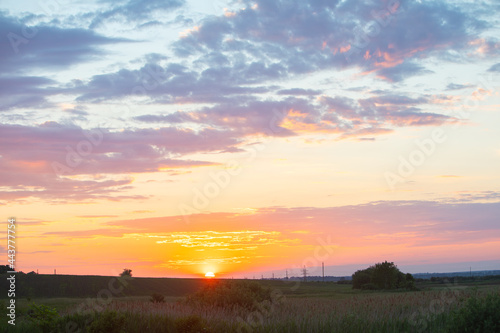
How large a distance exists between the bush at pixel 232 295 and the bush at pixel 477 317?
9.61 meters

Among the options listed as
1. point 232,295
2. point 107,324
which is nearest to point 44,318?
point 107,324

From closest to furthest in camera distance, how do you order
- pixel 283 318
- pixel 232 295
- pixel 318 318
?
1. pixel 318 318
2. pixel 283 318
3. pixel 232 295

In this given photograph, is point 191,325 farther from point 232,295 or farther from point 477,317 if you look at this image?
point 477,317

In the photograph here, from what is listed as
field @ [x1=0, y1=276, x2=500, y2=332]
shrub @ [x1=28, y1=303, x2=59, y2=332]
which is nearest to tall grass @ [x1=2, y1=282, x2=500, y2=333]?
field @ [x1=0, y1=276, x2=500, y2=332]

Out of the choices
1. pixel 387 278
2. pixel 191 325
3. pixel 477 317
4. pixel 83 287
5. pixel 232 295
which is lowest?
pixel 83 287

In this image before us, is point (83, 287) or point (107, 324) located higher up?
point (107, 324)

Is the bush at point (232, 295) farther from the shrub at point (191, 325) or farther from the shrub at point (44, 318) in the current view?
the shrub at point (44, 318)

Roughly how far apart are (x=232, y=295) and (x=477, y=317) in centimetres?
1208

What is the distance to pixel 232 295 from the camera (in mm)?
22953

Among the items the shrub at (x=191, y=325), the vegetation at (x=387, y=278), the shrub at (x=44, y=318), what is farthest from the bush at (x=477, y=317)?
the vegetation at (x=387, y=278)

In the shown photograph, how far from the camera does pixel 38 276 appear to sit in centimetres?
9375

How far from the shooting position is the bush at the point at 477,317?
1289 centimetres

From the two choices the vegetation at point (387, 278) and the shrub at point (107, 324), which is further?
the vegetation at point (387, 278)

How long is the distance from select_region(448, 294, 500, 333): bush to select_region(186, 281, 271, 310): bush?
9611 millimetres
